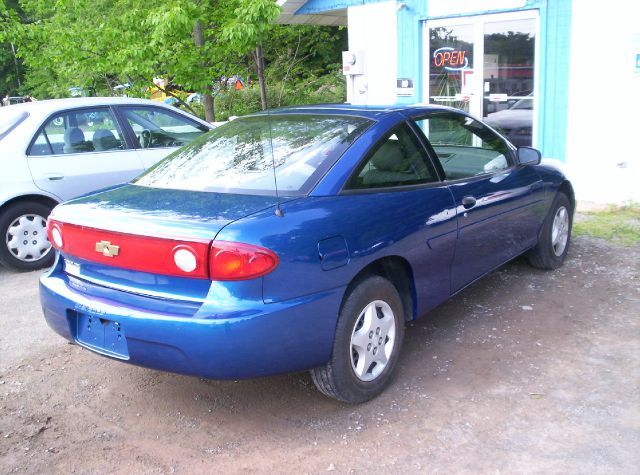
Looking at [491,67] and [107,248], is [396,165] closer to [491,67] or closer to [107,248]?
[107,248]

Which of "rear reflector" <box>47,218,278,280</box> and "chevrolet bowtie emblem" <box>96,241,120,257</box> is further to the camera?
"chevrolet bowtie emblem" <box>96,241,120,257</box>

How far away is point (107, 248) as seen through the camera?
11.2 ft

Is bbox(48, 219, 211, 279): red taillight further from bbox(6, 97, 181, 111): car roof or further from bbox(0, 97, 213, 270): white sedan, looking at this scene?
bbox(6, 97, 181, 111): car roof

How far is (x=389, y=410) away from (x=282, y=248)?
1.16 meters

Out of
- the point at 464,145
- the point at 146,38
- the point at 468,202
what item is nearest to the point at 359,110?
the point at 468,202

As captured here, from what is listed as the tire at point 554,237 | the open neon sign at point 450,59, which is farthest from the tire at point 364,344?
the open neon sign at point 450,59

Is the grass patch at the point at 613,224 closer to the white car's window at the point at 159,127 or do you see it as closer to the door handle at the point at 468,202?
the door handle at the point at 468,202

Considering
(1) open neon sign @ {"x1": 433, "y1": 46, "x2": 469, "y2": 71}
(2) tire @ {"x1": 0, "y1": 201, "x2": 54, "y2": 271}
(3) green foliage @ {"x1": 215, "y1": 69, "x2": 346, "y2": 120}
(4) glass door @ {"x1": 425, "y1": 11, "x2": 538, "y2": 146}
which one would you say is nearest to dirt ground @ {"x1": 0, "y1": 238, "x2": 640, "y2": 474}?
(2) tire @ {"x1": 0, "y1": 201, "x2": 54, "y2": 271}

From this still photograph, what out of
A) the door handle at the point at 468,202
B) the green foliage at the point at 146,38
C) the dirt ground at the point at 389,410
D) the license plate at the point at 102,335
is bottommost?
the dirt ground at the point at 389,410

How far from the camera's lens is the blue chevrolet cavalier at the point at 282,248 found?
10.2ft

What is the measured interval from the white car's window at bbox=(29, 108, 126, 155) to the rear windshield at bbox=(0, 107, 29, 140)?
0.23m

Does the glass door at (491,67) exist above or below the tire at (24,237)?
above

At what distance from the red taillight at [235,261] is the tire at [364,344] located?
598 millimetres

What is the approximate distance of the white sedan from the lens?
21.5ft
